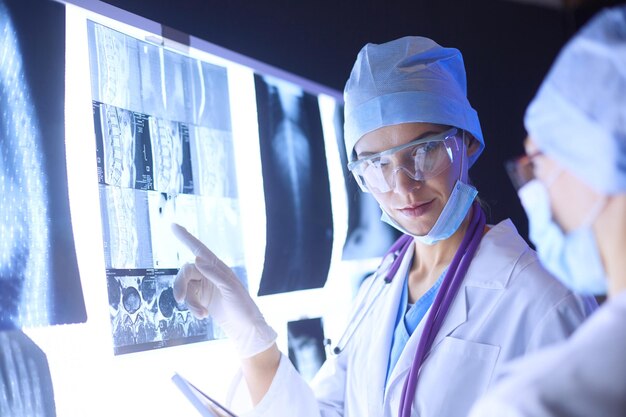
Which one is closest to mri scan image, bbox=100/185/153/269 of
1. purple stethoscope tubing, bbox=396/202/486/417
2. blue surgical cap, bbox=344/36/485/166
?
blue surgical cap, bbox=344/36/485/166

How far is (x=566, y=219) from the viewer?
0.92m

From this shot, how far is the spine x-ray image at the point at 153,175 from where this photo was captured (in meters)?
1.51

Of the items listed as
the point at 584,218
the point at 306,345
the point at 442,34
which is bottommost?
the point at 306,345

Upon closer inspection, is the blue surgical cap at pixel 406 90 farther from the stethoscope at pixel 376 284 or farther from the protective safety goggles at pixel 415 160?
the stethoscope at pixel 376 284

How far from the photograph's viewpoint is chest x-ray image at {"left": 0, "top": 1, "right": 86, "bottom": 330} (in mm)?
1312

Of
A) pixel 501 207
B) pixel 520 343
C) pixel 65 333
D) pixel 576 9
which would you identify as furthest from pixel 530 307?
pixel 576 9

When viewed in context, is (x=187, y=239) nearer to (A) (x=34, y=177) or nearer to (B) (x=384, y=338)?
(A) (x=34, y=177)

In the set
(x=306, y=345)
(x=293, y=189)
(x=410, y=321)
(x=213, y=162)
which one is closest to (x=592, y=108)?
(x=410, y=321)

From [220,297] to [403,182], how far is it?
0.48 metres

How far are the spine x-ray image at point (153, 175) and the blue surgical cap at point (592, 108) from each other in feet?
3.08

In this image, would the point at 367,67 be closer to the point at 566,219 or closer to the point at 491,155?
the point at 566,219

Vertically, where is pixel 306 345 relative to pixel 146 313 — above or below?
below

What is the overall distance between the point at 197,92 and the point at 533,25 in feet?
6.98

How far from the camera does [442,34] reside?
287 cm
